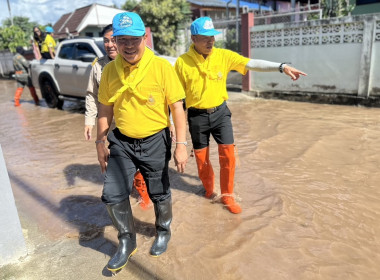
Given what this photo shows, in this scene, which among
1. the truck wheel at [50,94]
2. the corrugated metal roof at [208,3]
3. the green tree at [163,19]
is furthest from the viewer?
the corrugated metal roof at [208,3]

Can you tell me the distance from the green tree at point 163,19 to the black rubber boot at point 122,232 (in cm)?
1403

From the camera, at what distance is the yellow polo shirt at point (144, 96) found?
225 centimetres

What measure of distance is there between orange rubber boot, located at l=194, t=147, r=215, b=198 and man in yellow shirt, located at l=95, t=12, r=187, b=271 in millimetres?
797

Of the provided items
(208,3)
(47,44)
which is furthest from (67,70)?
(208,3)

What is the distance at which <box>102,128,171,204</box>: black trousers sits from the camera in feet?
7.66

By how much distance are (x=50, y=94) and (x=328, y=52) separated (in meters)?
7.32

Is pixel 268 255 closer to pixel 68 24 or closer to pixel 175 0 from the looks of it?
pixel 175 0

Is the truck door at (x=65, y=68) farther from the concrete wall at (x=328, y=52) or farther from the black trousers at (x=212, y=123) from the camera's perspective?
the black trousers at (x=212, y=123)

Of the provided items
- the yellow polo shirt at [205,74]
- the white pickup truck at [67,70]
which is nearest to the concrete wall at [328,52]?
the white pickup truck at [67,70]

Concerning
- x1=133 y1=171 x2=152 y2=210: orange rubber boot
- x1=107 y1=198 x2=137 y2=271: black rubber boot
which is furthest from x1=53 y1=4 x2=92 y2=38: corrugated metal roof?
x1=107 y1=198 x2=137 y2=271: black rubber boot

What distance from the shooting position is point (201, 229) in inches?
117

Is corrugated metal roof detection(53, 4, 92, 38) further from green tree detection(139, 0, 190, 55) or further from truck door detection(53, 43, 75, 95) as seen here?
truck door detection(53, 43, 75, 95)

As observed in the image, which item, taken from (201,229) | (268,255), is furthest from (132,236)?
(268,255)

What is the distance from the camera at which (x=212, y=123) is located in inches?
121
